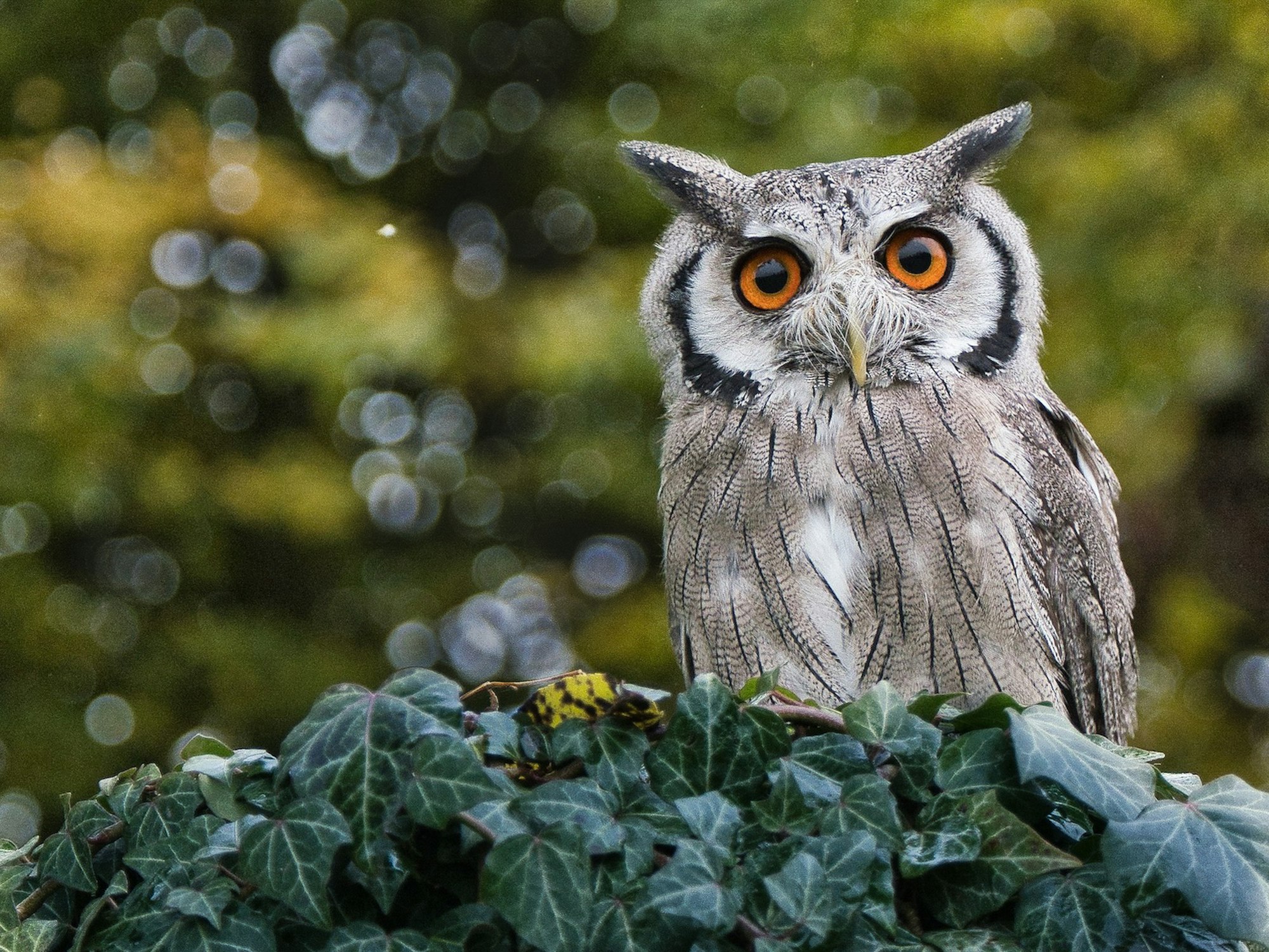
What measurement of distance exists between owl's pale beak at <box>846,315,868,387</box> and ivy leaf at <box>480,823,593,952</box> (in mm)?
1060

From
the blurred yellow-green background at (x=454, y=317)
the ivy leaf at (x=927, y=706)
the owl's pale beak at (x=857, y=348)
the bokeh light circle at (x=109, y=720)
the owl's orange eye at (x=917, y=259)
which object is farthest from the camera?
the bokeh light circle at (x=109, y=720)

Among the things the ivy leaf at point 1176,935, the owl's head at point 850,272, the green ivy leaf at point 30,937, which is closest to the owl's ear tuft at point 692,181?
the owl's head at point 850,272

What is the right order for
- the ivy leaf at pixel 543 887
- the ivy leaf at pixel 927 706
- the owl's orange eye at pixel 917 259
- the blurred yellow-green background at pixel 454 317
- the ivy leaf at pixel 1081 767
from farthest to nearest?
the blurred yellow-green background at pixel 454 317 → the owl's orange eye at pixel 917 259 → the ivy leaf at pixel 927 706 → the ivy leaf at pixel 1081 767 → the ivy leaf at pixel 543 887

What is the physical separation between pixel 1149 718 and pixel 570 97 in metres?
3.00

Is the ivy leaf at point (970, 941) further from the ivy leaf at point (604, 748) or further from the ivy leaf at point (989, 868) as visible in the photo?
the ivy leaf at point (604, 748)

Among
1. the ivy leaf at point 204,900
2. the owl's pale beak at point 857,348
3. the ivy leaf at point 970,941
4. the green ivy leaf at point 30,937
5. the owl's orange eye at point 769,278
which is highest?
the owl's orange eye at point 769,278

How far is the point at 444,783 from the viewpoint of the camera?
0.86m

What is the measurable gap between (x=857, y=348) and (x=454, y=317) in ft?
8.24

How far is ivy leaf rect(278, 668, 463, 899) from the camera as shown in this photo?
87 cm

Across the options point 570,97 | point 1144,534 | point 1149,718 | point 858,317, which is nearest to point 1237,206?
point 1144,534

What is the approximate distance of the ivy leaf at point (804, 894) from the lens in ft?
2.75

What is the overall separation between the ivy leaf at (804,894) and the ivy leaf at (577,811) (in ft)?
0.37

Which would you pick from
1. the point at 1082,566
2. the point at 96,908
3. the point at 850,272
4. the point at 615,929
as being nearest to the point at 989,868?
the point at 615,929

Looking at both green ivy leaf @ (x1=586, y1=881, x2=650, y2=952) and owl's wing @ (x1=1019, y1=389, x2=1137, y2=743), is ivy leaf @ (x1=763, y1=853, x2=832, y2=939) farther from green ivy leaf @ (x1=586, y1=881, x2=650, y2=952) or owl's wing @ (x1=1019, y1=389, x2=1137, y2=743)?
owl's wing @ (x1=1019, y1=389, x2=1137, y2=743)
